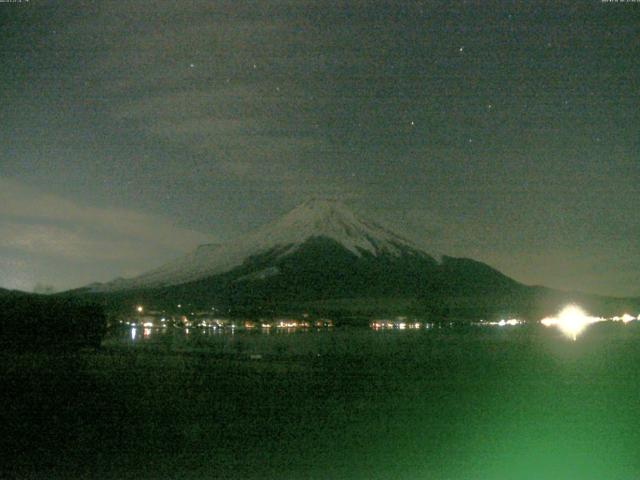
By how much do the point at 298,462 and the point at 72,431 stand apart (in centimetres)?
376

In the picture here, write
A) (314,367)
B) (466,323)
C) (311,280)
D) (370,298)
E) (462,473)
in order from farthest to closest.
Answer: (311,280) → (370,298) → (466,323) → (314,367) → (462,473)

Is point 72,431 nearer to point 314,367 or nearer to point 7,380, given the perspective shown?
point 7,380

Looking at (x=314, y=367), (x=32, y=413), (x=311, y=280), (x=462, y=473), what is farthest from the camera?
(x=311, y=280)

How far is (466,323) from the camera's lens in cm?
8662

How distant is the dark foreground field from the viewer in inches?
414

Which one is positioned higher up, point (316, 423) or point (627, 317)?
point (627, 317)

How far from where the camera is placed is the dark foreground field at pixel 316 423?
1051 cm

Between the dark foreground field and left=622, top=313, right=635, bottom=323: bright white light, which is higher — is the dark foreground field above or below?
below

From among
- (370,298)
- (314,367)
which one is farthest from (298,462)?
(370,298)

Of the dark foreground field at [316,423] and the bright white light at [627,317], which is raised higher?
the bright white light at [627,317]

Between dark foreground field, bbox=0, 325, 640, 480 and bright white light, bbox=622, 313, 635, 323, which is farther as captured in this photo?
bright white light, bbox=622, 313, 635, 323

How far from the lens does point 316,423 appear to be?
13.7 metres

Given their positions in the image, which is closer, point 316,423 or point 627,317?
point 316,423

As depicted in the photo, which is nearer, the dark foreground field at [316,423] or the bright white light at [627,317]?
the dark foreground field at [316,423]
